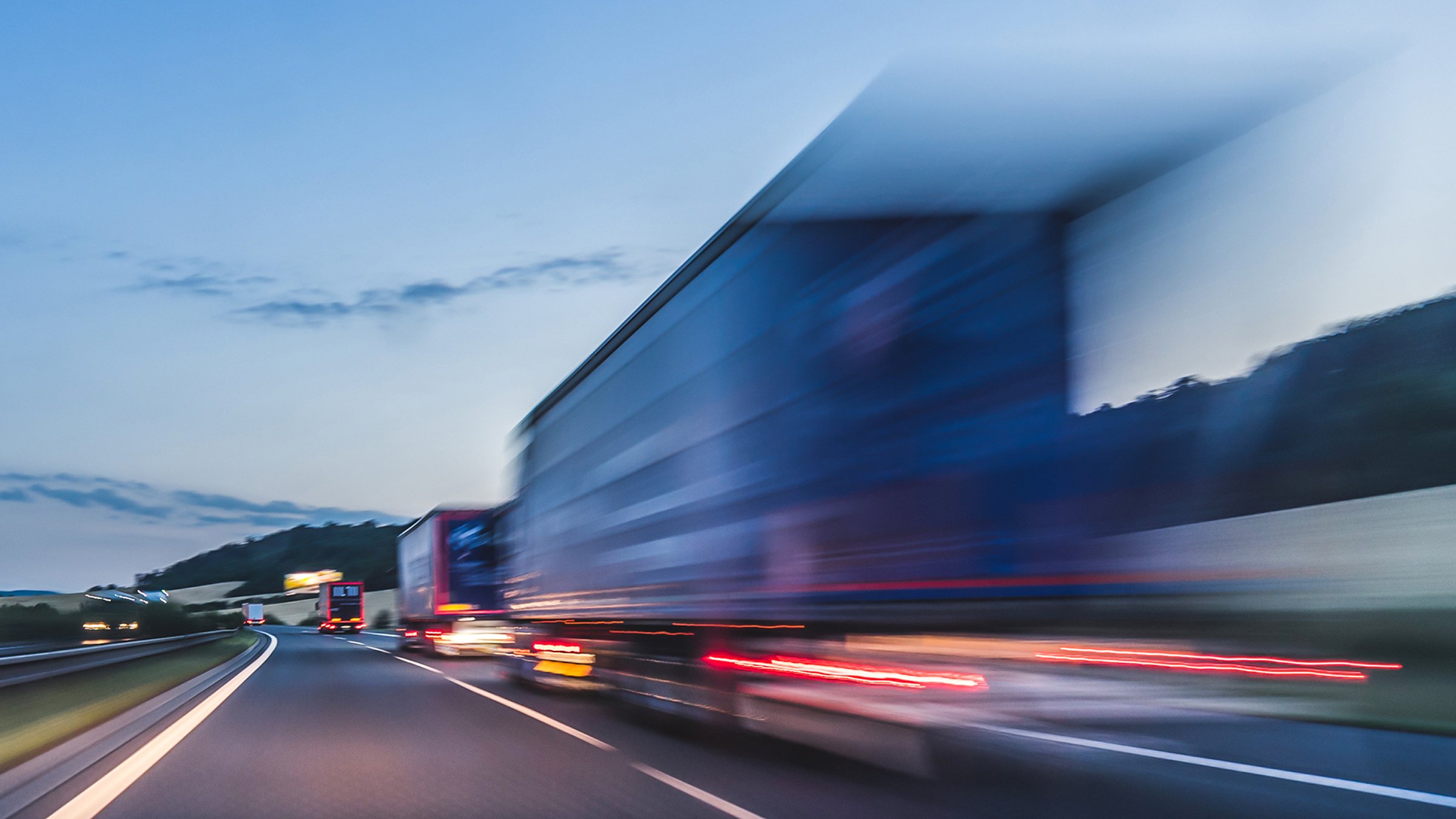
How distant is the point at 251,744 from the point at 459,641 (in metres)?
19.7

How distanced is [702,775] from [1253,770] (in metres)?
4.13

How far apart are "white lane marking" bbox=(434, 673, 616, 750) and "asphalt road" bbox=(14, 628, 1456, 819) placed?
6cm

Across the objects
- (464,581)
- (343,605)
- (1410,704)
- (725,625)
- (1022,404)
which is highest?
(1022,404)

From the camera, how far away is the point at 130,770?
1015cm

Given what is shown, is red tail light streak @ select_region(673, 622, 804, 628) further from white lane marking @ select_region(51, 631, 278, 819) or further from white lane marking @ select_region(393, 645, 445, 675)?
white lane marking @ select_region(393, 645, 445, 675)

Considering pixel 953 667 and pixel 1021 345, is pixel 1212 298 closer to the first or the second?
pixel 1021 345

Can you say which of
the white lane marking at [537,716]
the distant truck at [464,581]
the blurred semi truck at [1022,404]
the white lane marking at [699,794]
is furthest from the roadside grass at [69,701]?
the distant truck at [464,581]

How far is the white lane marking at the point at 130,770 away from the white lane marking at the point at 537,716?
358 centimetres

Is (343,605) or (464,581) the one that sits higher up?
(464,581)

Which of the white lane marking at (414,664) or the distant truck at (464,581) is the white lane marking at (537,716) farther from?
the distant truck at (464,581)

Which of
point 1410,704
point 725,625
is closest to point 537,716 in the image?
point 725,625

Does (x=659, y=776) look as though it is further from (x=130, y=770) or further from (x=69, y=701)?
(x=69, y=701)

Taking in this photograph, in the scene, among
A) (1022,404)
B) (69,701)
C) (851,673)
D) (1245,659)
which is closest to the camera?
(1245,659)

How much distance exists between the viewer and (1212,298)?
16.8 feet
